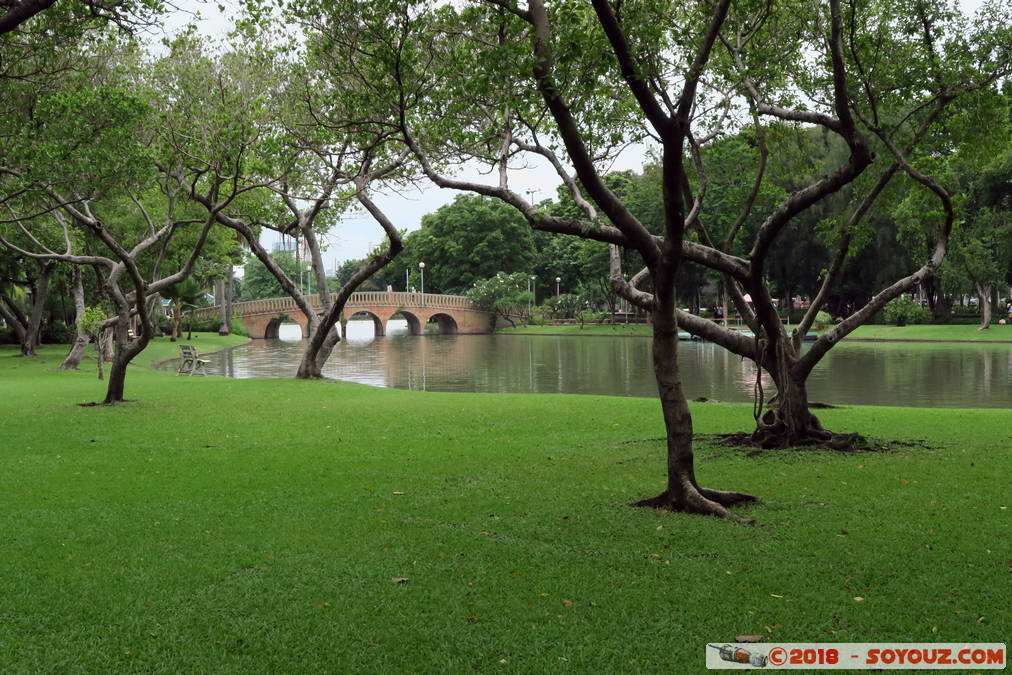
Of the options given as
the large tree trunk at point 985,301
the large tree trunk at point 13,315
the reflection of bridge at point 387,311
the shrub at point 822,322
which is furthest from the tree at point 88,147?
the reflection of bridge at point 387,311

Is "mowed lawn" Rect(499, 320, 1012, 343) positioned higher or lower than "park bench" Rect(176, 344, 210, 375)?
higher

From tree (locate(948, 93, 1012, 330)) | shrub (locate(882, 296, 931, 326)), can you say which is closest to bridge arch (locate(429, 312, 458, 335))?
shrub (locate(882, 296, 931, 326))

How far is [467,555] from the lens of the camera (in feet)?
18.8

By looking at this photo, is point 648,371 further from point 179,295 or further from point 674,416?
point 179,295

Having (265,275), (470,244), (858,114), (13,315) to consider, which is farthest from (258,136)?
(265,275)

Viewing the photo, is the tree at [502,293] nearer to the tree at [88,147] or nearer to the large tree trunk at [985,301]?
the large tree trunk at [985,301]

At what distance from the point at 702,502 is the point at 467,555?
209cm

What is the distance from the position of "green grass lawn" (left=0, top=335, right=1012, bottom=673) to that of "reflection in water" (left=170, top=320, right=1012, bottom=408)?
11264 millimetres

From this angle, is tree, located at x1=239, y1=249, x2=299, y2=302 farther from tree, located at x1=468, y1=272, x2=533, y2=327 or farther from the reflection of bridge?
tree, located at x1=468, y1=272, x2=533, y2=327

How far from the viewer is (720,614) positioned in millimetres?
4641

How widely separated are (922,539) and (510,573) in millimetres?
3001

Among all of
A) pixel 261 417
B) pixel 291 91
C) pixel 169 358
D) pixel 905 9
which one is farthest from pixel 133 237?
pixel 905 9

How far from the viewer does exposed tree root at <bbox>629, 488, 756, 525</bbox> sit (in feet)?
21.8

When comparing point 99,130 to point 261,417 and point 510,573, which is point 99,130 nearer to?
point 261,417
